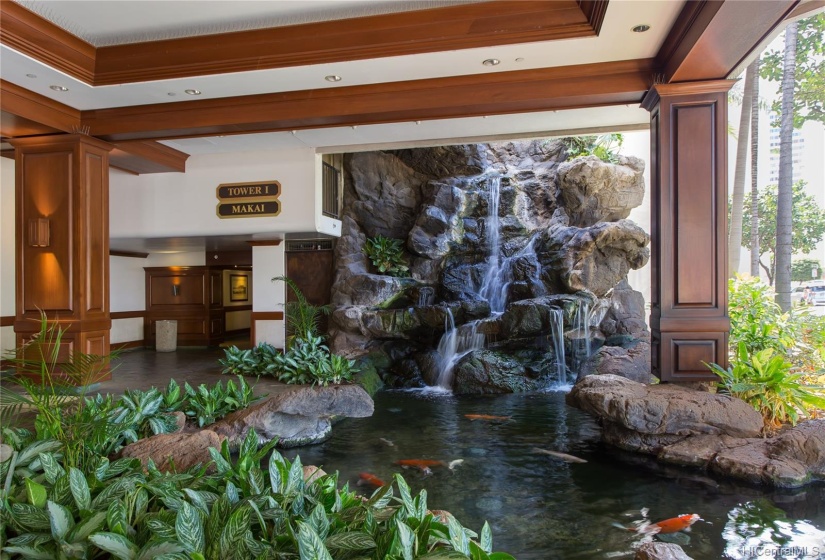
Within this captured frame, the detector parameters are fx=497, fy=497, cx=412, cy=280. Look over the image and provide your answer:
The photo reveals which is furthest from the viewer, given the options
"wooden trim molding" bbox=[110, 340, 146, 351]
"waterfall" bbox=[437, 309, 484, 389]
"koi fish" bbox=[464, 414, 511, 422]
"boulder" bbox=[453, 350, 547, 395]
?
"wooden trim molding" bbox=[110, 340, 146, 351]

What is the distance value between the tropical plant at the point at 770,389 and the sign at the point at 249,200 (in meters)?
6.93

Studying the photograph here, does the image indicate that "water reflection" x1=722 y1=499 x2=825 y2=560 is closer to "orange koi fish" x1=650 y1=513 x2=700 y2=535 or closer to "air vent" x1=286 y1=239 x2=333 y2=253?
"orange koi fish" x1=650 y1=513 x2=700 y2=535

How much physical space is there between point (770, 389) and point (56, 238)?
8.15 metres

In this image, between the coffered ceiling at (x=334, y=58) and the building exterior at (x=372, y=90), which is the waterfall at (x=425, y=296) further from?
the coffered ceiling at (x=334, y=58)

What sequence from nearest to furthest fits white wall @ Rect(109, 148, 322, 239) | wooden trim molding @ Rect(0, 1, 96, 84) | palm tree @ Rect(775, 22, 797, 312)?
wooden trim molding @ Rect(0, 1, 96, 84)
palm tree @ Rect(775, 22, 797, 312)
white wall @ Rect(109, 148, 322, 239)

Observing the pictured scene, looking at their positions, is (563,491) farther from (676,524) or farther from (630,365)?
(630,365)

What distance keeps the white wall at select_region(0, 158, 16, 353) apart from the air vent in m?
4.48

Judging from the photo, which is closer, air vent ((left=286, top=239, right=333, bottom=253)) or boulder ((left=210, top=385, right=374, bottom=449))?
boulder ((left=210, top=385, right=374, bottom=449))

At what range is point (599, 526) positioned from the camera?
3.48m

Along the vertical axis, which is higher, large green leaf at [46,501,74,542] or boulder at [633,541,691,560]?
large green leaf at [46,501,74,542]

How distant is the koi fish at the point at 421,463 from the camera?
462 centimetres

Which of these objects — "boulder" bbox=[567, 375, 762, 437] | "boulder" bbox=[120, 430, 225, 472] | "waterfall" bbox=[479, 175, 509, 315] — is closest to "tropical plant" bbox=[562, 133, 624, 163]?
"waterfall" bbox=[479, 175, 509, 315]

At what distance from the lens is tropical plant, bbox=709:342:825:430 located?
4.73 metres

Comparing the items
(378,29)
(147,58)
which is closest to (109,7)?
(147,58)
